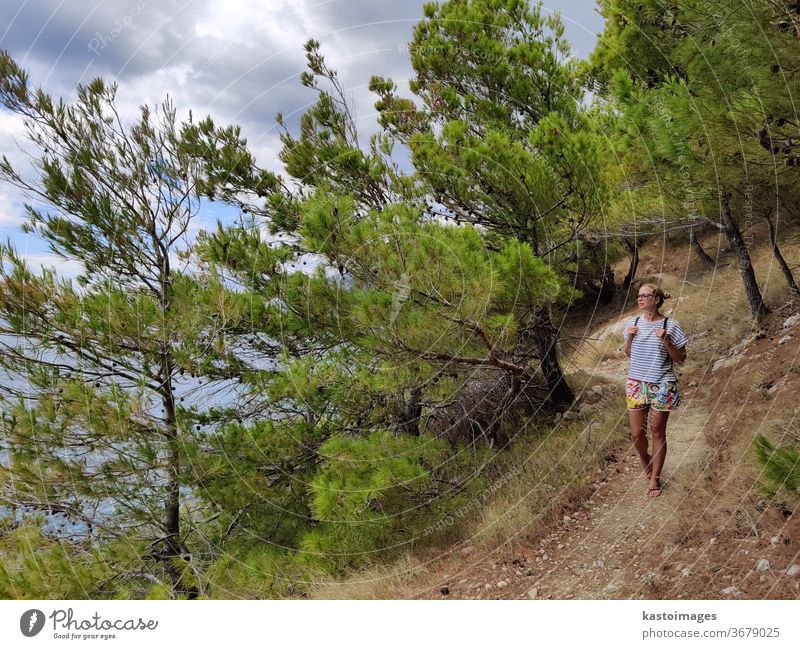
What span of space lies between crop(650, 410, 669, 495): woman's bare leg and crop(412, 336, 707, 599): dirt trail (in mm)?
148

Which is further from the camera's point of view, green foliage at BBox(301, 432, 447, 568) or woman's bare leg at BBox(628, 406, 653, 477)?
green foliage at BBox(301, 432, 447, 568)

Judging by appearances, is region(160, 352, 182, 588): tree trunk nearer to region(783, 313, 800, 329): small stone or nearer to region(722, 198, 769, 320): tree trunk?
region(722, 198, 769, 320): tree trunk

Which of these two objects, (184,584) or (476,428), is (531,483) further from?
(184,584)

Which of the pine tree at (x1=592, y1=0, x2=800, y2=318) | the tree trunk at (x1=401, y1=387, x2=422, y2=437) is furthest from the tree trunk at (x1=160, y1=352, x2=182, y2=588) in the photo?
the pine tree at (x1=592, y1=0, x2=800, y2=318)

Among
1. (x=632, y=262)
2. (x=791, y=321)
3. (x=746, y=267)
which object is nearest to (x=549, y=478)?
(x=791, y=321)

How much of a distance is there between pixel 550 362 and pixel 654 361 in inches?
150

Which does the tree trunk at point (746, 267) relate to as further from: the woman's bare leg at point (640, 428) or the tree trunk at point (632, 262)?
the woman's bare leg at point (640, 428)

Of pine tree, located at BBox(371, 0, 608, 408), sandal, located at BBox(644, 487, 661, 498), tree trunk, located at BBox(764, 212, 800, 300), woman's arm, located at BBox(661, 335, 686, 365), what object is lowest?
sandal, located at BBox(644, 487, 661, 498)

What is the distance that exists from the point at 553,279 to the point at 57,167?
18.6 feet

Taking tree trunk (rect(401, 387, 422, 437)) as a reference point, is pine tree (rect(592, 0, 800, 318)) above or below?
above
